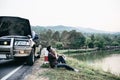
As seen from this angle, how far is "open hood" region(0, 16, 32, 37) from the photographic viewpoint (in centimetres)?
1342

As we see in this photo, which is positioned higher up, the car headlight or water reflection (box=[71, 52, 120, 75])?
the car headlight

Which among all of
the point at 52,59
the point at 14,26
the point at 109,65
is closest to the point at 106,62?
the point at 109,65

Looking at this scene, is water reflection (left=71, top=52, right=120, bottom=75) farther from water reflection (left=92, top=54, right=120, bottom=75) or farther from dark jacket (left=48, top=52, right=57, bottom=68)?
dark jacket (left=48, top=52, right=57, bottom=68)

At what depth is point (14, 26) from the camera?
45.3ft

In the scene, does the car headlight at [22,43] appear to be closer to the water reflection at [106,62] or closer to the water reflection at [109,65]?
the water reflection at [106,62]

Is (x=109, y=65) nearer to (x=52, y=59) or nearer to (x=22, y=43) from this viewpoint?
(x=52, y=59)

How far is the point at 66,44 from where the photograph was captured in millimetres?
133750

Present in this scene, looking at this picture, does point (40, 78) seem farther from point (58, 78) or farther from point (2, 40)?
point (2, 40)

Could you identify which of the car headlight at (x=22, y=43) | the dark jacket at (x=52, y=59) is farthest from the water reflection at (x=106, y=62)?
the car headlight at (x=22, y=43)

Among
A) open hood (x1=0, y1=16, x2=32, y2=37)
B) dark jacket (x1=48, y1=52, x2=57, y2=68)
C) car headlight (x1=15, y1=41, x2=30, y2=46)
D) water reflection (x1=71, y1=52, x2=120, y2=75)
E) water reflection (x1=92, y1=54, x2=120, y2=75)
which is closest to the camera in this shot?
dark jacket (x1=48, y1=52, x2=57, y2=68)

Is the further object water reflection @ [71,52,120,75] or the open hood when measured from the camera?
water reflection @ [71,52,120,75]

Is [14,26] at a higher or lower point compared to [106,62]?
higher

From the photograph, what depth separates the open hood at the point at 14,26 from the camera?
13.4 m

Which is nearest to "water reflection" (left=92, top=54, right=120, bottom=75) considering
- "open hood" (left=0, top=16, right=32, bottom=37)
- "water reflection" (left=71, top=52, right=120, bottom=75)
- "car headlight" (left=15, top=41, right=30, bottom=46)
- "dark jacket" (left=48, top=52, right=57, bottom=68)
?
"water reflection" (left=71, top=52, right=120, bottom=75)
